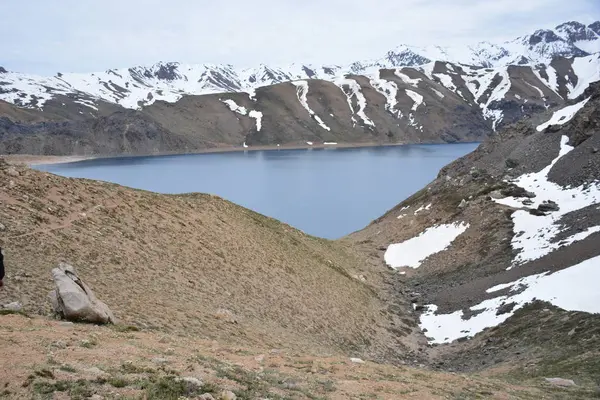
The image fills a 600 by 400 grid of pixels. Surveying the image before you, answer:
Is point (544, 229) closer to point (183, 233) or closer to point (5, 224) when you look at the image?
point (183, 233)

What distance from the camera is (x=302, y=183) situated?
4788 inches

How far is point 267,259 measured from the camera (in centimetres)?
3119

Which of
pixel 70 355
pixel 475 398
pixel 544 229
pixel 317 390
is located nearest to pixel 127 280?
pixel 70 355

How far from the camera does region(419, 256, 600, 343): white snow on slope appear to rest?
2475 cm

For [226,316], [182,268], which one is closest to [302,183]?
[182,268]

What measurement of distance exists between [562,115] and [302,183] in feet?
221

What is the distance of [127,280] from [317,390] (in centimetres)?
1114

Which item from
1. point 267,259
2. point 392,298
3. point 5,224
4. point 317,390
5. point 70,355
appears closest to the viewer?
point 70,355

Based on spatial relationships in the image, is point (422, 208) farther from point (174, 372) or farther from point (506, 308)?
point (174, 372)

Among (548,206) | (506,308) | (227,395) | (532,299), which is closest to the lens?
(227,395)

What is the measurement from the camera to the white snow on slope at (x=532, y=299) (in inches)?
974

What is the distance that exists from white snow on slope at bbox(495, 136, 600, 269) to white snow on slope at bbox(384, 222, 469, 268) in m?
5.55

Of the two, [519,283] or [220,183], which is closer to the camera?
[519,283]

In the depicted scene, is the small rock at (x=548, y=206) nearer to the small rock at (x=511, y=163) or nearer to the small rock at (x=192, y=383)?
the small rock at (x=511, y=163)
